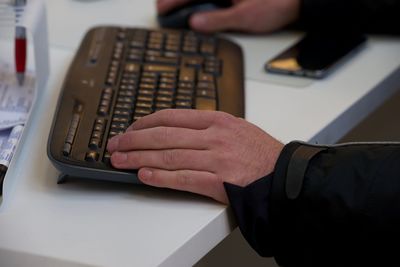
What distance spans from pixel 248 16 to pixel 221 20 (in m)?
0.04

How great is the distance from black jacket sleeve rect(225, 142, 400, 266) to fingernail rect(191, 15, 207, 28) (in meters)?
0.44

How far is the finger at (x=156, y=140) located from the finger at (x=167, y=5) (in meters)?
0.44

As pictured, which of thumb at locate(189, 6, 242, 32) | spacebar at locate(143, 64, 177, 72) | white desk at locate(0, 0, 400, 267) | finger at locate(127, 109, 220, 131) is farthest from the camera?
thumb at locate(189, 6, 242, 32)

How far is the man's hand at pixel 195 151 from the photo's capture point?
0.77 m

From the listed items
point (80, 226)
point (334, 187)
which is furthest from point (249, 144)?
point (80, 226)

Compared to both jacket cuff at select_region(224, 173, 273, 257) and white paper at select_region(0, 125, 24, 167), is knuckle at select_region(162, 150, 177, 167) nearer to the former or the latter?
jacket cuff at select_region(224, 173, 273, 257)

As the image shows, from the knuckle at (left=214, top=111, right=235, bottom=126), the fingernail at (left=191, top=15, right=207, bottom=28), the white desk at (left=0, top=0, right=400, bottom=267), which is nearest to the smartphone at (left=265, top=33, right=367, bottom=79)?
the white desk at (left=0, top=0, right=400, bottom=267)

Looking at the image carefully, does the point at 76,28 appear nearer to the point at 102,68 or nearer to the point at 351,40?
the point at 102,68

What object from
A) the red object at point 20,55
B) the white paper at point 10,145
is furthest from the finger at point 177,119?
the red object at point 20,55

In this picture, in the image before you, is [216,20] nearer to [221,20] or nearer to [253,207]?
[221,20]

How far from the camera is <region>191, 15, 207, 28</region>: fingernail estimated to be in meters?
1.17

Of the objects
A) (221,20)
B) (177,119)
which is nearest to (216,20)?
(221,20)

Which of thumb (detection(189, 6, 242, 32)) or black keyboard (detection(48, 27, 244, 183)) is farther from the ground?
black keyboard (detection(48, 27, 244, 183))

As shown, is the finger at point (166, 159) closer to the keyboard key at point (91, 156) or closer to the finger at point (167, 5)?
the keyboard key at point (91, 156)
